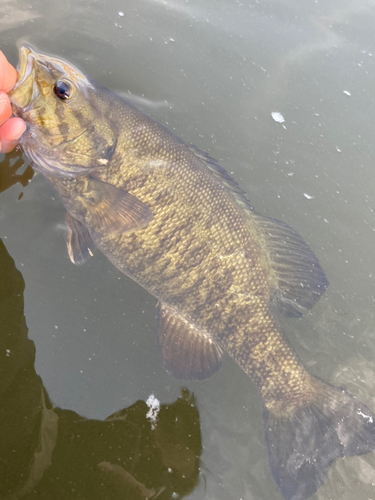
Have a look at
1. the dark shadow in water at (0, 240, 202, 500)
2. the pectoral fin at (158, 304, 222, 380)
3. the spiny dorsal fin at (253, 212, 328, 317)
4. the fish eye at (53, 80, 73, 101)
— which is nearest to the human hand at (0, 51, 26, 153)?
the fish eye at (53, 80, 73, 101)

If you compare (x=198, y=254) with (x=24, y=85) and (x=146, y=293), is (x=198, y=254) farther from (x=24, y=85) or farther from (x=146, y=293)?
(x=24, y=85)

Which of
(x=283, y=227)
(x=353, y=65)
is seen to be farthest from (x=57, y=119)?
(x=353, y=65)

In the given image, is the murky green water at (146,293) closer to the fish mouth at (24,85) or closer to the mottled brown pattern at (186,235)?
the mottled brown pattern at (186,235)

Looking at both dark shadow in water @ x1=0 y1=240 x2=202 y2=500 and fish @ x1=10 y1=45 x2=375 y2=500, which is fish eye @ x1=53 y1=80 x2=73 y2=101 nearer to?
fish @ x1=10 y1=45 x2=375 y2=500

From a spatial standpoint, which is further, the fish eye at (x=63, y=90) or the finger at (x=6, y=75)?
the fish eye at (x=63, y=90)

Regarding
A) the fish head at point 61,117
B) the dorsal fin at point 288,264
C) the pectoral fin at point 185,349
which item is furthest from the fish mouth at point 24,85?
the pectoral fin at point 185,349

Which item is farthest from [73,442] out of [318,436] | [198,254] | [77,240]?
[318,436]

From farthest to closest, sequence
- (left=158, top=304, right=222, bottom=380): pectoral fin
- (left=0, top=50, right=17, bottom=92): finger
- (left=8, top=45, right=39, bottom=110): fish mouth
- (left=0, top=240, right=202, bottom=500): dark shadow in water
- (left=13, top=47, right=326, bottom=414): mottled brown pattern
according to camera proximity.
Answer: (left=158, top=304, right=222, bottom=380): pectoral fin → (left=13, top=47, right=326, bottom=414): mottled brown pattern → (left=0, top=240, right=202, bottom=500): dark shadow in water → (left=8, top=45, right=39, bottom=110): fish mouth → (left=0, top=50, right=17, bottom=92): finger
